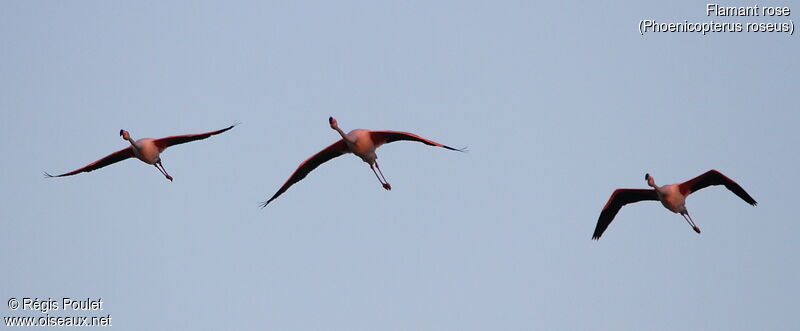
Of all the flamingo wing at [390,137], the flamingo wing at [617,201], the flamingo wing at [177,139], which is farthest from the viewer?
the flamingo wing at [617,201]

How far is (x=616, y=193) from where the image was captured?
4591cm

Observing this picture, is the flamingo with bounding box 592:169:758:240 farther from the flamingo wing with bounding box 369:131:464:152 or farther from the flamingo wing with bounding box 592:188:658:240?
the flamingo wing with bounding box 369:131:464:152

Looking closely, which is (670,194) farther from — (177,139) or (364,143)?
(177,139)

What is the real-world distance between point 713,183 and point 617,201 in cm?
301

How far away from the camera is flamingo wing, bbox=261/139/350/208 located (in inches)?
1738

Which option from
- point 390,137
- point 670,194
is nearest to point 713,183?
point 670,194

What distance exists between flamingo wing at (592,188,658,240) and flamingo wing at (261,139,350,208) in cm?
772

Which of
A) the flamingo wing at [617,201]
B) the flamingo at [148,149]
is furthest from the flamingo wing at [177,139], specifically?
the flamingo wing at [617,201]

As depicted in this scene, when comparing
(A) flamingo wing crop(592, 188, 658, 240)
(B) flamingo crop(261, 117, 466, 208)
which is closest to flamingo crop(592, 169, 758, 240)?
(A) flamingo wing crop(592, 188, 658, 240)

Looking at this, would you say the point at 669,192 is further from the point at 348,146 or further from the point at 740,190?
the point at 348,146

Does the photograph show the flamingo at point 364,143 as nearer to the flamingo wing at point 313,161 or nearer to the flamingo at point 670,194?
the flamingo wing at point 313,161

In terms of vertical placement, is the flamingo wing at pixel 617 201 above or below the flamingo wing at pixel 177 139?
below

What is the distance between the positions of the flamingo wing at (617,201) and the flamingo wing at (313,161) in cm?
772

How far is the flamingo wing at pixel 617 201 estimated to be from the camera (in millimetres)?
45812
